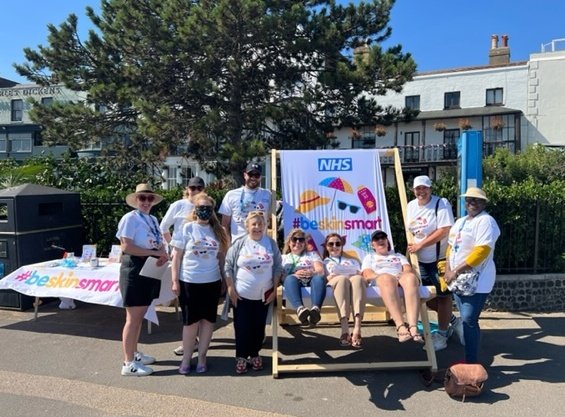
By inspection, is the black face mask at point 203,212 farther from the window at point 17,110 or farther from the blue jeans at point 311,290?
the window at point 17,110

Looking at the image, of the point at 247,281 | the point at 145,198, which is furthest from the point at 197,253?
the point at 145,198

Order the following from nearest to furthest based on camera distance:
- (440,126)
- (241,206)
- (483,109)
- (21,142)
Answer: (241,206) → (483,109) → (440,126) → (21,142)

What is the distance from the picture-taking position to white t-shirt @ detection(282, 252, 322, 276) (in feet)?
15.5

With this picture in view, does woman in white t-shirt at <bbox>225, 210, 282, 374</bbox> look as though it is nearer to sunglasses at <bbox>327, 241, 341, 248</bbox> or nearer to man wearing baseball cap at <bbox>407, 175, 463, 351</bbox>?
sunglasses at <bbox>327, 241, 341, 248</bbox>

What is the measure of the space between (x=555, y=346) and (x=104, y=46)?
40.7 feet

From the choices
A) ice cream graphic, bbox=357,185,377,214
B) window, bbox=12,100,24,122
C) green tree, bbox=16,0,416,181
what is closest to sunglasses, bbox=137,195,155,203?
ice cream graphic, bbox=357,185,377,214

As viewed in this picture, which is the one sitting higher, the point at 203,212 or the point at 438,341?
the point at 203,212

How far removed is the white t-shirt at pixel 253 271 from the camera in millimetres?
4371

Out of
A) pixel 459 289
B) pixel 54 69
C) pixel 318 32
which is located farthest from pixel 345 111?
pixel 459 289

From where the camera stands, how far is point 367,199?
5.60 m

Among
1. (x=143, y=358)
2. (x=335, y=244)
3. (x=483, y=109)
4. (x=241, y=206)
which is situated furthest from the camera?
(x=483, y=109)

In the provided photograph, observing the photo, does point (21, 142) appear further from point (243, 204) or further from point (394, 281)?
point (394, 281)

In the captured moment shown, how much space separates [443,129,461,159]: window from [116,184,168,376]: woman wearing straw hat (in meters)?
28.1

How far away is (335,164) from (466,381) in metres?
2.80
